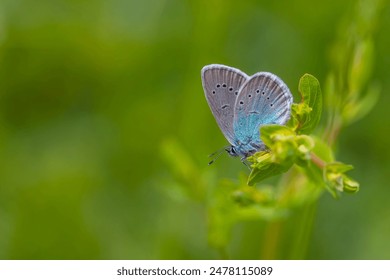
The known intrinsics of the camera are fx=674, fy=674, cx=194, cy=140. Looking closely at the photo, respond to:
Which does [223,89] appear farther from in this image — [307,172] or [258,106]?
[307,172]

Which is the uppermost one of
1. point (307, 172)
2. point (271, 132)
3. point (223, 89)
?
point (223, 89)

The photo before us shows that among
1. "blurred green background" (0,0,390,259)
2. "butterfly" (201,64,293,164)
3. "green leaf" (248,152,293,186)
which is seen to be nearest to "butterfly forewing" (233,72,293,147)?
"butterfly" (201,64,293,164)

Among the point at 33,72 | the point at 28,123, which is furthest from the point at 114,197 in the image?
the point at 33,72

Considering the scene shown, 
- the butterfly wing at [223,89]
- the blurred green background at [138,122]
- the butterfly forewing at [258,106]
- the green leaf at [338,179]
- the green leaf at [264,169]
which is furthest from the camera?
the blurred green background at [138,122]

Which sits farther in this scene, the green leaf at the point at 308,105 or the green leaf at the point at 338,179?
the green leaf at the point at 338,179

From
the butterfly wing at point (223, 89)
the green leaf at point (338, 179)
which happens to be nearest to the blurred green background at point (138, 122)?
the butterfly wing at point (223, 89)

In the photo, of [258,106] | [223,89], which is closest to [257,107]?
[258,106]

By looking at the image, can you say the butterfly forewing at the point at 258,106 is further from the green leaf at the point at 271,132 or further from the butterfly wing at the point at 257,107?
the green leaf at the point at 271,132
